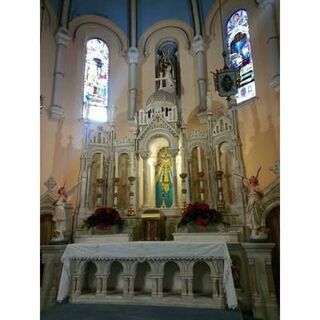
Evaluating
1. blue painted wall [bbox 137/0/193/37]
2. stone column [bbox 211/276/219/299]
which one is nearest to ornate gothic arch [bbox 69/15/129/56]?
blue painted wall [bbox 137/0/193/37]

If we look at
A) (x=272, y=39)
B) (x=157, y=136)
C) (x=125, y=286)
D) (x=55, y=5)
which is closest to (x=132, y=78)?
(x=157, y=136)

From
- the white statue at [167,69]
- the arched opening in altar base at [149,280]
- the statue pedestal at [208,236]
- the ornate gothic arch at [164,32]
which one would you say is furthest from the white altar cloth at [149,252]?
the ornate gothic arch at [164,32]

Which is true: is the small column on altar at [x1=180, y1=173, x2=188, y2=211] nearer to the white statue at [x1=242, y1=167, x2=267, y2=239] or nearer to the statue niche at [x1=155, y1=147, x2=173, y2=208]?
the statue niche at [x1=155, y1=147, x2=173, y2=208]

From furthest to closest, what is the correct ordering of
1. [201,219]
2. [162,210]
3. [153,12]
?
[153,12], [162,210], [201,219]

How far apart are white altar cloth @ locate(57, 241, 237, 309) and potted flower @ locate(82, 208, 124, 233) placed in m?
0.88

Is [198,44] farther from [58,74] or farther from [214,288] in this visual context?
[214,288]

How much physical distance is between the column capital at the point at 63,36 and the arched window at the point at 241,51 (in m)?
5.21

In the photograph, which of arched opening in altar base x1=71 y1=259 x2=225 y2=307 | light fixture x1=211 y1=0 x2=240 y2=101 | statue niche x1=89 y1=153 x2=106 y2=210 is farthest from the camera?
light fixture x1=211 y1=0 x2=240 y2=101

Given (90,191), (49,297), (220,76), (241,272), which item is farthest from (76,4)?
(241,272)

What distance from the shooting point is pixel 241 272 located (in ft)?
16.1

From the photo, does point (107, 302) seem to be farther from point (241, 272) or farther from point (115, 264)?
point (241, 272)

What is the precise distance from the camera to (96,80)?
369 inches

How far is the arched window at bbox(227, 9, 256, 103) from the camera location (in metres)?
7.92

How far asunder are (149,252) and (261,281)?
75.2 inches
